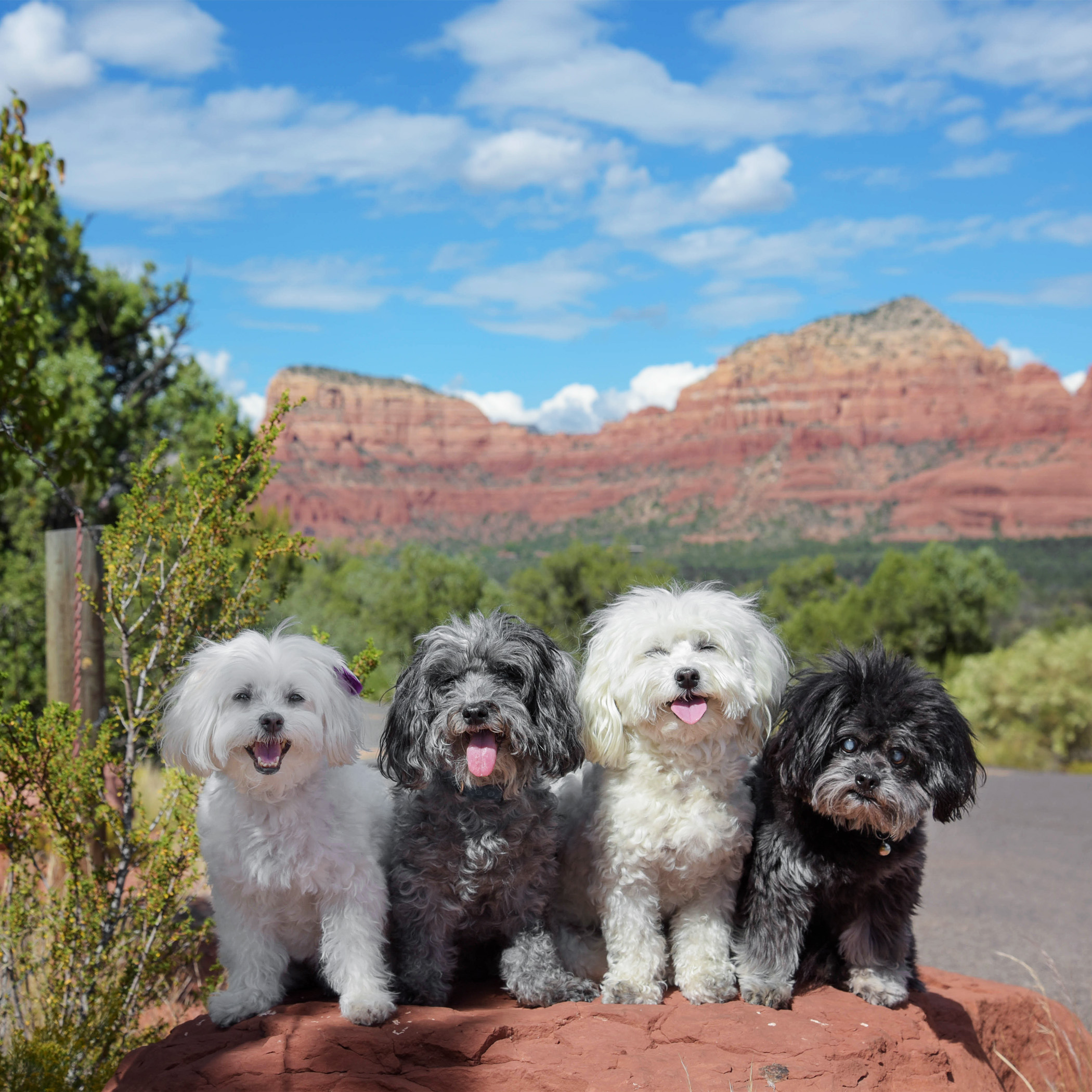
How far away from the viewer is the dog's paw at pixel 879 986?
3.40 metres

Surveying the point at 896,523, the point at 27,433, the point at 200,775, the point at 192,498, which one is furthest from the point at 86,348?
the point at 896,523

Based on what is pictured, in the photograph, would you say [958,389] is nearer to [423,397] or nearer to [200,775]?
[423,397]

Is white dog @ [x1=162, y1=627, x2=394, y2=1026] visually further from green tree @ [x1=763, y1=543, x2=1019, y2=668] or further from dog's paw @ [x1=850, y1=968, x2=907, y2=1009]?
green tree @ [x1=763, y1=543, x2=1019, y2=668]

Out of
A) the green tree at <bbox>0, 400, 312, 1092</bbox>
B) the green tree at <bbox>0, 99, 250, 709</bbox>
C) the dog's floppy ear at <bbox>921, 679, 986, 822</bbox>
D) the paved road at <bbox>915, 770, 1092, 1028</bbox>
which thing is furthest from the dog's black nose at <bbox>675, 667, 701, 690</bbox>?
the green tree at <bbox>0, 99, 250, 709</bbox>

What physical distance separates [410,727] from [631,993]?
1160 millimetres

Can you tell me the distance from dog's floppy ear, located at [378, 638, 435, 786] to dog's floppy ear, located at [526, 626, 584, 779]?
34 cm

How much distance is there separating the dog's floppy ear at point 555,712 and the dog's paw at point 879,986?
4.21 feet

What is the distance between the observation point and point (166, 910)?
4.18 metres

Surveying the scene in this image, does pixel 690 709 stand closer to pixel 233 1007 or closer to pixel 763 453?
pixel 233 1007

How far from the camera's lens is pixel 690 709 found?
3154 millimetres

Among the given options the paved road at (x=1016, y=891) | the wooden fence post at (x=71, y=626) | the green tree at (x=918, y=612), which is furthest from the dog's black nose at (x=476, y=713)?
the green tree at (x=918, y=612)

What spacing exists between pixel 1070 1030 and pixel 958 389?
128510 millimetres

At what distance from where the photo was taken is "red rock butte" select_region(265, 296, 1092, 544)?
329 feet

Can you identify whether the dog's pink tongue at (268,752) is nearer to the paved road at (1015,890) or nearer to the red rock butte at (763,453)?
the paved road at (1015,890)
